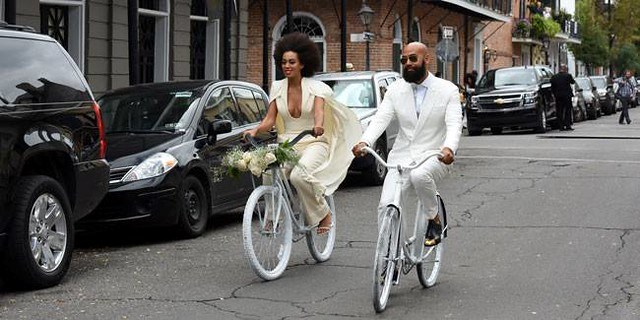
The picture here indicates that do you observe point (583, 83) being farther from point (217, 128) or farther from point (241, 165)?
point (241, 165)

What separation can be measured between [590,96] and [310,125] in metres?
32.8

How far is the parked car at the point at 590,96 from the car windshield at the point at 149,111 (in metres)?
29.4

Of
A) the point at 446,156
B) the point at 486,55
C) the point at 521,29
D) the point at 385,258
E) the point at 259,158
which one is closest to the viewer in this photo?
the point at 385,258

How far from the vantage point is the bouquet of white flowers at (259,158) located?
7594 mm

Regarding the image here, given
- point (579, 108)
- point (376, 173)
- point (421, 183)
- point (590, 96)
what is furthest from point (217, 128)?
point (590, 96)

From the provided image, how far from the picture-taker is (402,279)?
7793 millimetres

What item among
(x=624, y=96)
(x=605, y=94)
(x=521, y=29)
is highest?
(x=521, y=29)

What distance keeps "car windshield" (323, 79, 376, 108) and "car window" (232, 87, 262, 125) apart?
3.69 metres

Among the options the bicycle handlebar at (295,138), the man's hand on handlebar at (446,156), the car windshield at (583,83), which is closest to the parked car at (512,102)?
the car windshield at (583,83)

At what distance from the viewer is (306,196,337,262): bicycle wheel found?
27.4 feet

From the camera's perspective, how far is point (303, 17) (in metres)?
33.7

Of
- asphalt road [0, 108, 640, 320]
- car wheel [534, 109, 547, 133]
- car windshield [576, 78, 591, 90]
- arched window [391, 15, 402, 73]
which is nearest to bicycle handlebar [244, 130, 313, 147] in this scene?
asphalt road [0, 108, 640, 320]

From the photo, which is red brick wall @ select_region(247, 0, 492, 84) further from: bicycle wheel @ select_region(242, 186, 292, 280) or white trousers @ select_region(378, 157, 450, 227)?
white trousers @ select_region(378, 157, 450, 227)

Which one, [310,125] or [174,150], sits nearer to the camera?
[310,125]
